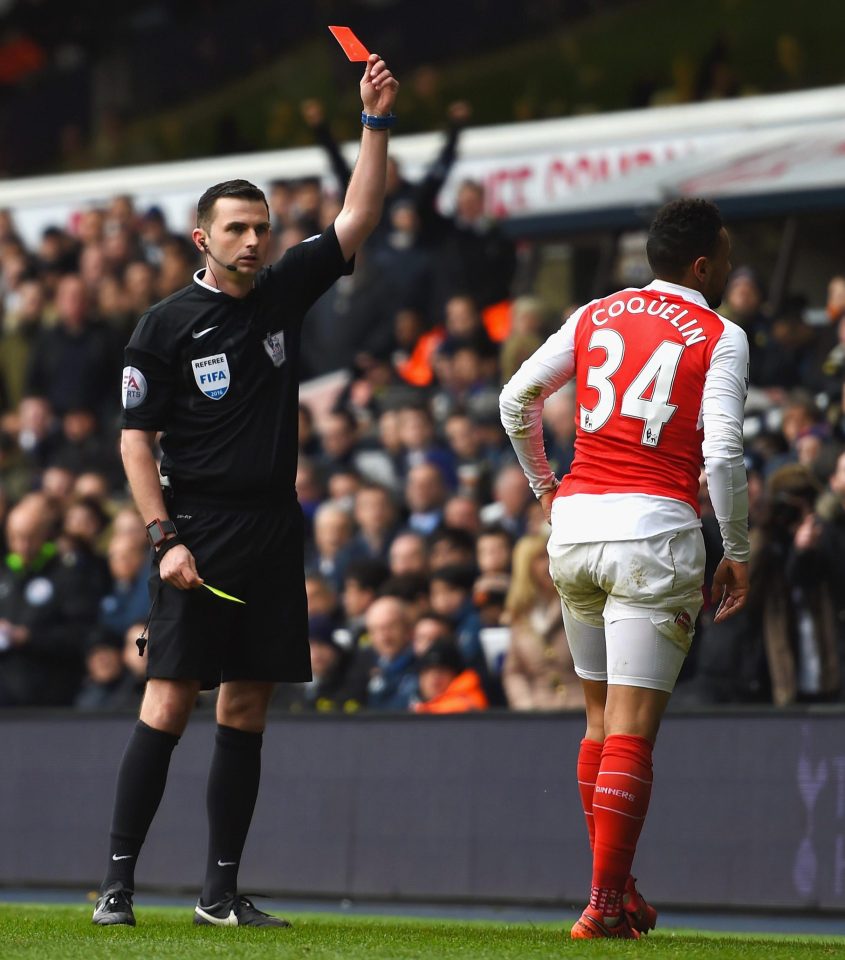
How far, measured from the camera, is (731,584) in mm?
5508

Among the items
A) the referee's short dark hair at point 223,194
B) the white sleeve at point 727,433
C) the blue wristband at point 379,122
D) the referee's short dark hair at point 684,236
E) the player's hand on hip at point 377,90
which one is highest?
the player's hand on hip at point 377,90

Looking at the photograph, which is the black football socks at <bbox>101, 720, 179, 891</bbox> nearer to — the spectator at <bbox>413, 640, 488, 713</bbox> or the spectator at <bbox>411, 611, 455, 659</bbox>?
the spectator at <bbox>413, 640, 488, 713</bbox>

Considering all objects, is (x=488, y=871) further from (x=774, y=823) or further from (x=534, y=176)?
(x=534, y=176)

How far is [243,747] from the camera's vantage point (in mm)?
5895

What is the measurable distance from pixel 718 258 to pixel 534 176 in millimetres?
8320

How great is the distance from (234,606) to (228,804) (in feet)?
2.08

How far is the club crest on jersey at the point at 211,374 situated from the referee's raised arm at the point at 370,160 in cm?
55

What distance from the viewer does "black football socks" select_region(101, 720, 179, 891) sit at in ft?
18.7

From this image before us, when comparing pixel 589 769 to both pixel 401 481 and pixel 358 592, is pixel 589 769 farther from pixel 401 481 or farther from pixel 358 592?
pixel 401 481

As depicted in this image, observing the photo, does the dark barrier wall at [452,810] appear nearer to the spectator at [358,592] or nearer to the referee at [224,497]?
the spectator at [358,592]

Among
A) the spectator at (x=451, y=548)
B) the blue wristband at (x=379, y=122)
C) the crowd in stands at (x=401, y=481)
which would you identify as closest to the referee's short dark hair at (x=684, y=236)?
the blue wristband at (x=379, y=122)

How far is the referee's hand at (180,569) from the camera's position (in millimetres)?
5609

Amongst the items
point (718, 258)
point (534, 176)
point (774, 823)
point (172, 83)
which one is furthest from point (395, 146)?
point (718, 258)

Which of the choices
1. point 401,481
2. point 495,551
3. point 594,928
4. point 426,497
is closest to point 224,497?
point 594,928
